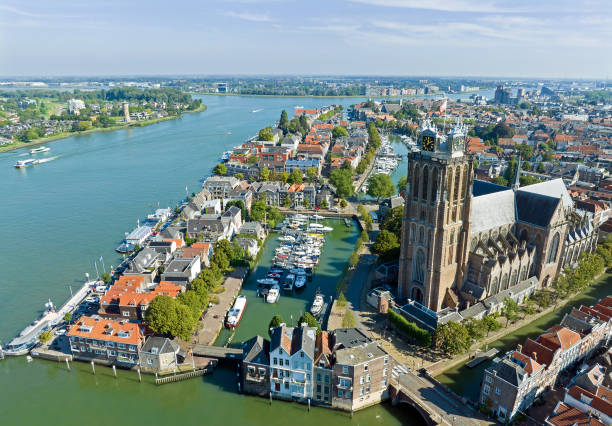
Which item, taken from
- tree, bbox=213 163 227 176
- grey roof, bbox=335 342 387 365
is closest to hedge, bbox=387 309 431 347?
grey roof, bbox=335 342 387 365

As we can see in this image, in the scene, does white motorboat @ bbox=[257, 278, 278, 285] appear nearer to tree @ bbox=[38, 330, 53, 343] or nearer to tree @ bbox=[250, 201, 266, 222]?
tree @ bbox=[250, 201, 266, 222]

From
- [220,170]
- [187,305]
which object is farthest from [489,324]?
[220,170]

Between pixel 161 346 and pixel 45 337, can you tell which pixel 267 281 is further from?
pixel 45 337

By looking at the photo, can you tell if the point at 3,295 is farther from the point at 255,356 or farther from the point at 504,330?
the point at 504,330

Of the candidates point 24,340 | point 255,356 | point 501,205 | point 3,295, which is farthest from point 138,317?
point 501,205

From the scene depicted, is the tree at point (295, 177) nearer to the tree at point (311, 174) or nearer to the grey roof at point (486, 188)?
the tree at point (311, 174)

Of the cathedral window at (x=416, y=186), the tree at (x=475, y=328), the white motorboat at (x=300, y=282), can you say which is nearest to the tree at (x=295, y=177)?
the white motorboat at (x=300, y=282)

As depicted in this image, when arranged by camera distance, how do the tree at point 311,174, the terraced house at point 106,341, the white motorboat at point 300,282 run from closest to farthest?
the terraced house at point 106,341 < the white motorboat at point 300,282 < the tree at point 311,174
